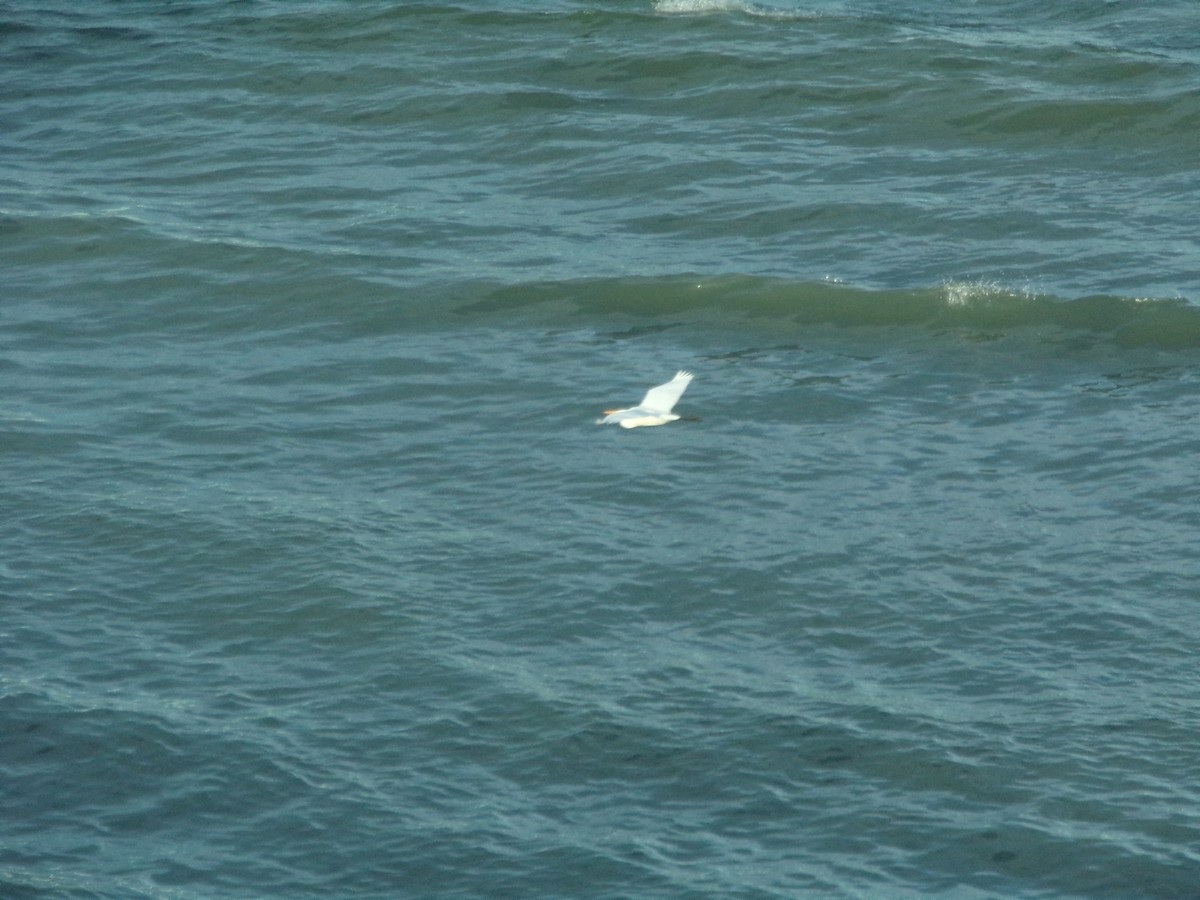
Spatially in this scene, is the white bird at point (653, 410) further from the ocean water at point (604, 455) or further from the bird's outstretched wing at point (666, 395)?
the ocean water at point (604, 455)

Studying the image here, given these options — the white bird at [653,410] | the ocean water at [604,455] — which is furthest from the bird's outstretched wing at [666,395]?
the ocean water at [604,455]

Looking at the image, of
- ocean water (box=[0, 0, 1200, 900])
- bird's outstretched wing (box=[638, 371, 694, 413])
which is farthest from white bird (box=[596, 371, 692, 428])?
ocean water (box=[0, 0, 1200, 900])

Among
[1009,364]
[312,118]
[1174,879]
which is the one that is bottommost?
[1174,879]

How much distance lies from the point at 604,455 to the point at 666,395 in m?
0.90

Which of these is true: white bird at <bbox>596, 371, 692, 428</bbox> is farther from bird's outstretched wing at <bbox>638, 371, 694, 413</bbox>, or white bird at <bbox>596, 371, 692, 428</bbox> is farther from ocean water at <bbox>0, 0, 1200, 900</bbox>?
ocean water at <bbox>0, 0, 1200, 900</bbox>

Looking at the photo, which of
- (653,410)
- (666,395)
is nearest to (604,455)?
(653,410)

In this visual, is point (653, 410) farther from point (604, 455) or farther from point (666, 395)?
point (604, 455)

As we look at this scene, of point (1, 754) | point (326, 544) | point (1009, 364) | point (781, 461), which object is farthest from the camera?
point (1009, 364)

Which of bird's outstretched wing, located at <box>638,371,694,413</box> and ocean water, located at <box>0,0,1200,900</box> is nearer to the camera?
ocean water, located at <box>0,0,1200,900</box>

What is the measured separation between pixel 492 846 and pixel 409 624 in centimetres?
317

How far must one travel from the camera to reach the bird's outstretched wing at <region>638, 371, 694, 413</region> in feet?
61.6

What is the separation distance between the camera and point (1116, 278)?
69.7ft

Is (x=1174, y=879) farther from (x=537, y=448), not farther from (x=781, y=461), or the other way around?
(x=537, y=448)

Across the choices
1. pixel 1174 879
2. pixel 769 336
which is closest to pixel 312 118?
pixel 769 336
